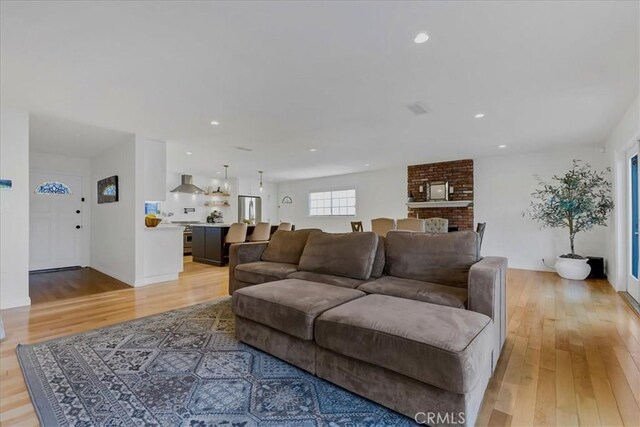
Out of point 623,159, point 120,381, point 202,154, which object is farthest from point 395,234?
point 202,154

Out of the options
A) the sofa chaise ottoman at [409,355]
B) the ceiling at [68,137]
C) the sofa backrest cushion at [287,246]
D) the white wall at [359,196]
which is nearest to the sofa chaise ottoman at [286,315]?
the sofa chaise ottoman at [409,355]

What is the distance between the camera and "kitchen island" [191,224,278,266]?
6.64 m

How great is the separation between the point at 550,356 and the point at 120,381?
314cm

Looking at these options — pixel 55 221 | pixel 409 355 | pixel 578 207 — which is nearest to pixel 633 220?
pixel 578 207

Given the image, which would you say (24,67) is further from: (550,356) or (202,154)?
(550,356)

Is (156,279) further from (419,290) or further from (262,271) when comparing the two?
(419,290)

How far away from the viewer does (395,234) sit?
3023 millimetres

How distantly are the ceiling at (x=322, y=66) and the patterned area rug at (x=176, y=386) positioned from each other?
240 centimetres

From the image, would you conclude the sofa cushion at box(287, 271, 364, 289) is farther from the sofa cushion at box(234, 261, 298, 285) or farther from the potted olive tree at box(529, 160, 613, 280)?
the potted olive tree at box(529, 160, 613, 280)

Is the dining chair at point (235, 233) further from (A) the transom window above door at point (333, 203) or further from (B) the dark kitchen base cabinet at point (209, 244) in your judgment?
(A) the transom window above door at point (333, 203)

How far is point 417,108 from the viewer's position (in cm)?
366

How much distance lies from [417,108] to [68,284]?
5882 mm

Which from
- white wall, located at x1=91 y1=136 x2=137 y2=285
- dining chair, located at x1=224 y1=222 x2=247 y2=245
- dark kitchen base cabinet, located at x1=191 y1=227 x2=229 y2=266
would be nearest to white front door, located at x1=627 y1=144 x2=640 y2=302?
dining chair, located at x1=224 y1=222 x2=247 y2=245

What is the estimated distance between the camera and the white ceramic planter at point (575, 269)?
16.7ft
